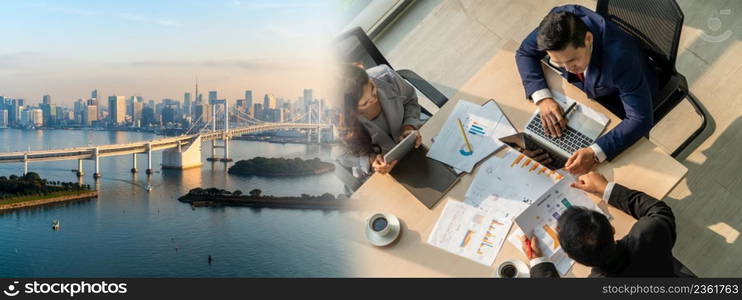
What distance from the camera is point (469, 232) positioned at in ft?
4.06

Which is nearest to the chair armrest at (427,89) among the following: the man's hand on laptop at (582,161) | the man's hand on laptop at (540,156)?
the man's hand on laptop at (540,156)

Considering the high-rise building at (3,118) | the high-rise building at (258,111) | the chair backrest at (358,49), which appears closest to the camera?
the chair backrest at (358,49)

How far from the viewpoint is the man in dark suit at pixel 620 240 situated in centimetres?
104

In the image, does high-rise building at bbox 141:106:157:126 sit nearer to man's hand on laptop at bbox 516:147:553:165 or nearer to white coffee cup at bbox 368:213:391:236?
white coffee cup at bbox 368:213:391:236

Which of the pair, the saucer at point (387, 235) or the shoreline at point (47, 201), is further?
the shoreline at point (47, 201)

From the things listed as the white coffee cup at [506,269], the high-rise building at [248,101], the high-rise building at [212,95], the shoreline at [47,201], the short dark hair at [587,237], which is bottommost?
the shoreline at [47,201]

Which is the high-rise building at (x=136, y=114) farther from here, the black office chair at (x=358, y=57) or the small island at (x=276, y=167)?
the black office chair at (x=358, y=57)

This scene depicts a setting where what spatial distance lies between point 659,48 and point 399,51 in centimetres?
131

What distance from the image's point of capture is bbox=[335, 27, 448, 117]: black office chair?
1519mm

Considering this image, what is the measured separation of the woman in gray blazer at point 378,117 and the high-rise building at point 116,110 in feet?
35.2

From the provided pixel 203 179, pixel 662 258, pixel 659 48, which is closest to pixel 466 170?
pixel 662 258

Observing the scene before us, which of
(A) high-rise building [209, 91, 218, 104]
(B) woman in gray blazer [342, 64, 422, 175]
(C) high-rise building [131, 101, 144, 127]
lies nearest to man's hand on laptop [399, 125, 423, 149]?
(B) woman in gray blazer [342, 64, 422, 175]

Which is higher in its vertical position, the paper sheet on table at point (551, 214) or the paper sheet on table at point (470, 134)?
the paper sheet on table at point (470, 134)
